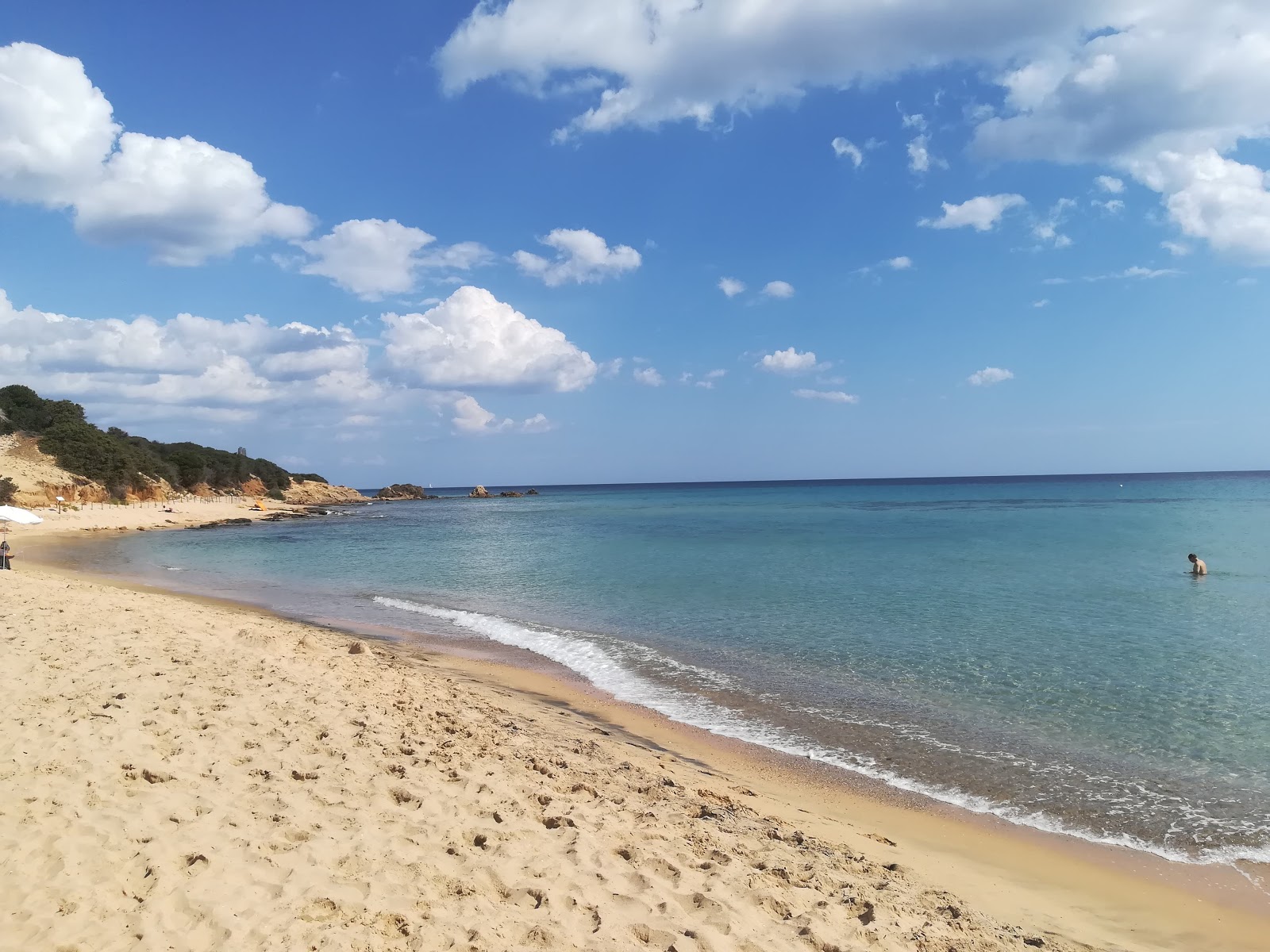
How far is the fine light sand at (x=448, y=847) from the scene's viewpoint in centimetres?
453

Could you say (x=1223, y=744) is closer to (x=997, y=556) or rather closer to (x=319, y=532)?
(x=997, y=556)

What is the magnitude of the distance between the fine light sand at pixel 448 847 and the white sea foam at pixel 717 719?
2.15 feet

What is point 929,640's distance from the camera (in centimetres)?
1548

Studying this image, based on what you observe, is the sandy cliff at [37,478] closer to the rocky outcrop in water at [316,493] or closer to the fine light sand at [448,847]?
the rocky outcrop in water at [316,493]

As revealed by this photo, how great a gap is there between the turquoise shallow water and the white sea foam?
51 millimetres

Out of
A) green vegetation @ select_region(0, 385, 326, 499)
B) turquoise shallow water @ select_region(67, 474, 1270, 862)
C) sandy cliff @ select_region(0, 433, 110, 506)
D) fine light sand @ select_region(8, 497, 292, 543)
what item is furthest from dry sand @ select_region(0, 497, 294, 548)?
turquoise shallow water @ select_region(67, 474, 1270, 862)

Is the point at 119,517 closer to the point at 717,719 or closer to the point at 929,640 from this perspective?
the point at 717,719

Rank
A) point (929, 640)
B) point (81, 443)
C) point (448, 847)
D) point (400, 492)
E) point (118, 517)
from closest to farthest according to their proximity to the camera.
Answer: point (448, 847) < point (929, 640) < point (118, 517) < point (81, 443) < point (400, 492)

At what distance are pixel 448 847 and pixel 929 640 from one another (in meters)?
12.8

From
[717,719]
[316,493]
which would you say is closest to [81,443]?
[316,493]

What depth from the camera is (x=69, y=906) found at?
174 inches

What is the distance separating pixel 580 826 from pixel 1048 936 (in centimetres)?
366

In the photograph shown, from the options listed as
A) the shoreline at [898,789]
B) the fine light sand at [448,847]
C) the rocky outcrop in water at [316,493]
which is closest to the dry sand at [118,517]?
the shoreline at [898,789]

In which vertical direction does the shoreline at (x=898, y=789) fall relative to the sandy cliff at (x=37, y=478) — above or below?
below
